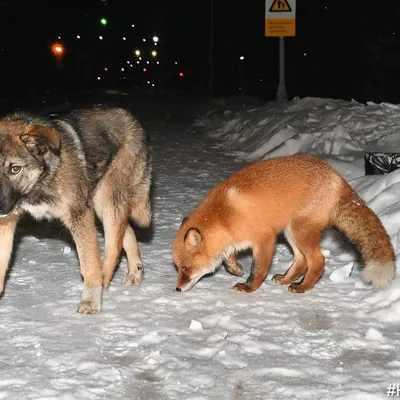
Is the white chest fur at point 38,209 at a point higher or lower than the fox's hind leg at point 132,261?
higher

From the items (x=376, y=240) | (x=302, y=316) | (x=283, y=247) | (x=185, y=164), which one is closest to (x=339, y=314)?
(x=302, y=316)

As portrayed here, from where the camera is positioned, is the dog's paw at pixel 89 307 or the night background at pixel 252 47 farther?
the night background at pixel 252 47

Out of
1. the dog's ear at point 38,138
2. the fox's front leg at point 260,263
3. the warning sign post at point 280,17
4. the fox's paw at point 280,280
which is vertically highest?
the warning sign post at point 280,17

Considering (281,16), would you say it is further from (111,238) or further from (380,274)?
(380,274)

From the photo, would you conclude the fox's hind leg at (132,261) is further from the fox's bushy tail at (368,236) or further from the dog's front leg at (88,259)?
the fox's bushy tail at (368,236)

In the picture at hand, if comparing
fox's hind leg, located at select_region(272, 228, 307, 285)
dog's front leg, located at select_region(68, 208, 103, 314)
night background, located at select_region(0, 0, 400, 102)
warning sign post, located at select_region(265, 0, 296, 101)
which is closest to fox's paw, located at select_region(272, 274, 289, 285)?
fox's hind leg, located at select_region(272, 228, 307, 285)

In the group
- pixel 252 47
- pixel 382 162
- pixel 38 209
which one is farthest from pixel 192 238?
pixel 252 47

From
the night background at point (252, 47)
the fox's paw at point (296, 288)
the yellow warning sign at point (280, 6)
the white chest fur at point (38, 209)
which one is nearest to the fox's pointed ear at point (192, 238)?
the fox's paw at point (296, 288)

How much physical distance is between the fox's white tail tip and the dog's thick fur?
7.71 feet

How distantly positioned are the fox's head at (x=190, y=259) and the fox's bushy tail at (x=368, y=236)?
4.39 ft

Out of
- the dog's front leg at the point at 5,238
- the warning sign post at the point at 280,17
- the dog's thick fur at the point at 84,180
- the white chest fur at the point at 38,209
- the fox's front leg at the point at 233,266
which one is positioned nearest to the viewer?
the dog's thick fur at the point at 84,180

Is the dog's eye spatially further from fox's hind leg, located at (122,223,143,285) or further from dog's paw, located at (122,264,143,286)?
dog's paw, located at (122,264,143,286)

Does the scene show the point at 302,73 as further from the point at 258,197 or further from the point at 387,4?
the point at 258,197

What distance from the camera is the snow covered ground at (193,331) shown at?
4.07 m
